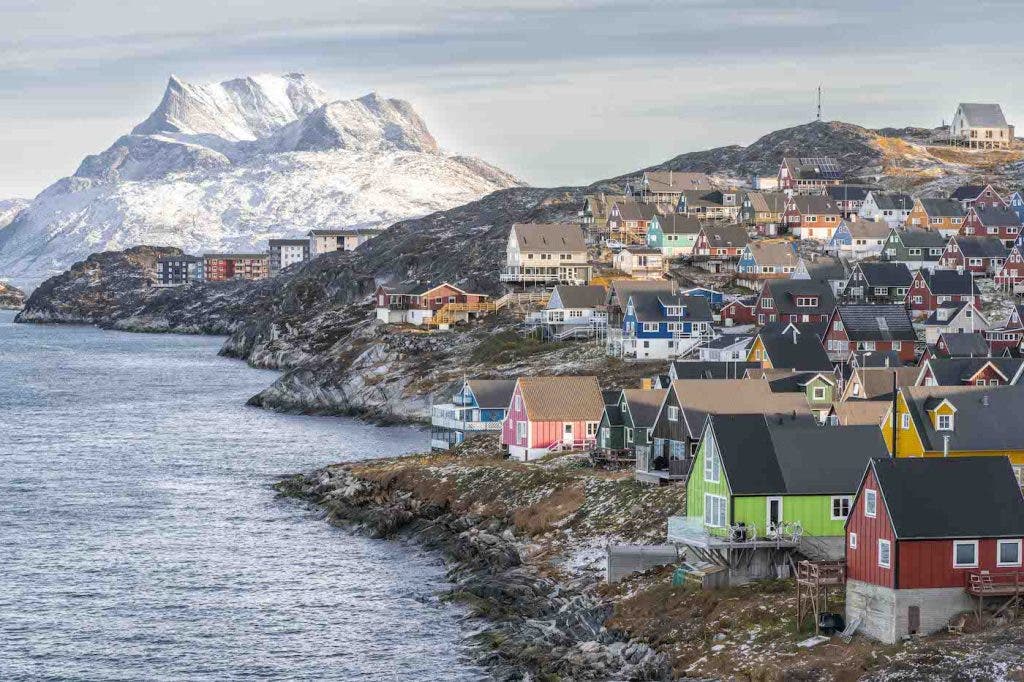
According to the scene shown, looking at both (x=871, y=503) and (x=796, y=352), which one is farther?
(x=796, y=352)

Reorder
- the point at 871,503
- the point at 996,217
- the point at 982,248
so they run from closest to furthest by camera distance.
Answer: the point at 871,503 → the point at 982,248 → the point at 996,217

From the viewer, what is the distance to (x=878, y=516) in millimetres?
52500

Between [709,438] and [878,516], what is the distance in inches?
489

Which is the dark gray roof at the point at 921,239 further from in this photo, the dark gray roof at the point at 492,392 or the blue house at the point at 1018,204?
the dark gray roof at the point at 492,392

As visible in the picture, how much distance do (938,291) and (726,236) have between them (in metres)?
46.0

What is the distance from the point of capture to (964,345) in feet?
372

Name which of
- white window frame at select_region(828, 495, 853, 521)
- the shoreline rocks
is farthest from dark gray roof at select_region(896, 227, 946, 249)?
white window frame at select_region(828, 495, 853, 521)

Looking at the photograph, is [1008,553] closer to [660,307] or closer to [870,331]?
[870,331]

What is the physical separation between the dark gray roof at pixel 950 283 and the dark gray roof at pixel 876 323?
15.2 metres

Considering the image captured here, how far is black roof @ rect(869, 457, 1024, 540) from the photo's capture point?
51688 millimetres

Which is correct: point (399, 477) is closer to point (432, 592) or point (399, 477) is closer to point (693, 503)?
point (432, 592)

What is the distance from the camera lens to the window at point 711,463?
6336cm

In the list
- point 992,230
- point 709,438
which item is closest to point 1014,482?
point 709,438

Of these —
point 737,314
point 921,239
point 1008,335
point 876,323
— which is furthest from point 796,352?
point 921,239
